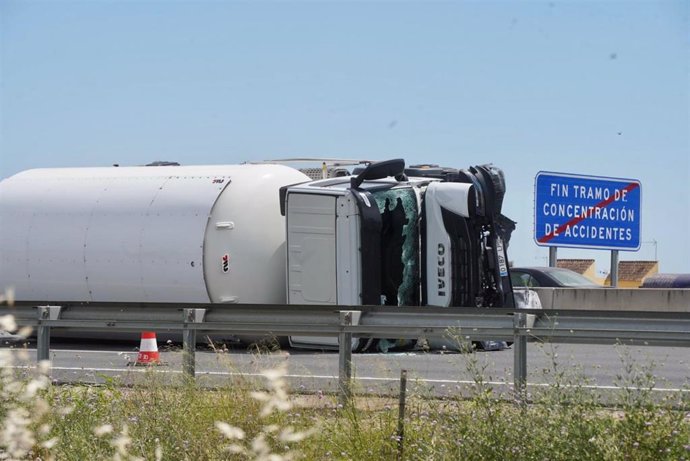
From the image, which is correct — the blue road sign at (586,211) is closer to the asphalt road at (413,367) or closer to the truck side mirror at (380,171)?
the asphalt road at (413,367)

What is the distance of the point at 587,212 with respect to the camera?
32.9 meters

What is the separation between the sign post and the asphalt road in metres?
13.5

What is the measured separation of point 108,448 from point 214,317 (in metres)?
3.79

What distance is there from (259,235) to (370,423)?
10.0m

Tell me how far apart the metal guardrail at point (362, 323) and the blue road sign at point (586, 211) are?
2121 centimetres

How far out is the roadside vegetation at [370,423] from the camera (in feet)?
21.3

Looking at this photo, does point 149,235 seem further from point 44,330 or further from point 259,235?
point 44,330

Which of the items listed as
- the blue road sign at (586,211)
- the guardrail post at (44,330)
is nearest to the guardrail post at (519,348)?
the guardrail post at (44,330)

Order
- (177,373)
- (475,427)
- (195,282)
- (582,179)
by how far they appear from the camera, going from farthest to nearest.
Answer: (582,179), (195,282), (177,373), (475,427)

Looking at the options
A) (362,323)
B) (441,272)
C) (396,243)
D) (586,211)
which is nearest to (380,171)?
(396,243)

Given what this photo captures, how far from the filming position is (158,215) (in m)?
18.0

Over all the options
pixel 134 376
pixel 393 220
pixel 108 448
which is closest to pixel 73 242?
pixel 393 220

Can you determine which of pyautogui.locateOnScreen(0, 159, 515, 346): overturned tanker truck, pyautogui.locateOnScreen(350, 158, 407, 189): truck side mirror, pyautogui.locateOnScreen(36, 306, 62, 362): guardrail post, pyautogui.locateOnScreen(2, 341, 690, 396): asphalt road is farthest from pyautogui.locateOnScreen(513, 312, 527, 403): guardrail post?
pyautogui.locateOnScreen(350, 158, 407, 189): truck side mirror

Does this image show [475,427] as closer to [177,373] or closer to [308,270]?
[177,373]
